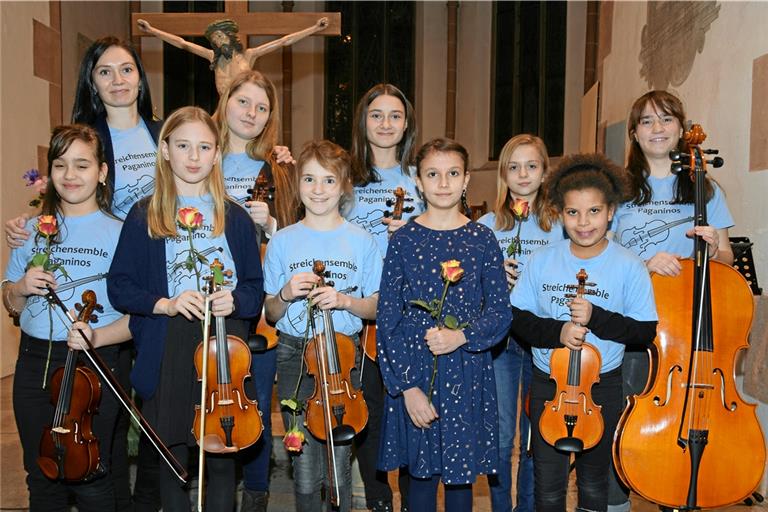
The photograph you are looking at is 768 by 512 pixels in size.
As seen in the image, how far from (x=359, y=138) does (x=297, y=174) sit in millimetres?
566

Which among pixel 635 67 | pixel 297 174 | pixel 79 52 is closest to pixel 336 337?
pixel 297 174

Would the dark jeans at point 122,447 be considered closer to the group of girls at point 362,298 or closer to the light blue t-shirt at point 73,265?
the group of girls at point 362,298

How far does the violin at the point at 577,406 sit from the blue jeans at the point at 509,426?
41 centimetres

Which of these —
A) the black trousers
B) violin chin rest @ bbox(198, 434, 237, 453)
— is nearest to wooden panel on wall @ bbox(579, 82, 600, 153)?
the black trousers

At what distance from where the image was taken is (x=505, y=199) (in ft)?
10.0

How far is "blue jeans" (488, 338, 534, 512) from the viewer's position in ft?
9.27

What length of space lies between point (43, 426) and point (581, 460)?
192 centimetres

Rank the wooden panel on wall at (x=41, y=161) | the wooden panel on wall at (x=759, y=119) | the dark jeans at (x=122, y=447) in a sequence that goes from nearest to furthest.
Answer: the dark jeans at (x=122, y=447), the wooden panel on wall at (x=759, y=119), the wooden panel on wall at (x=41, y=161)

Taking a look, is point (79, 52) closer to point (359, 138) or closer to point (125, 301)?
point (359, 138)

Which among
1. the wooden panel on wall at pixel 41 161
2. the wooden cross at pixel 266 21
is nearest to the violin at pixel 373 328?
the wooden cross at pixel 266 21

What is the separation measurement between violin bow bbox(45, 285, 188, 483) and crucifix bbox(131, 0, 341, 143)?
2.63 meters

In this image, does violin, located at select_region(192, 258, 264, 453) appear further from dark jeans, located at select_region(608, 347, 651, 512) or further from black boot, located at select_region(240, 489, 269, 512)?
dark jeans, located at select_region(608, 347, 651, 512)

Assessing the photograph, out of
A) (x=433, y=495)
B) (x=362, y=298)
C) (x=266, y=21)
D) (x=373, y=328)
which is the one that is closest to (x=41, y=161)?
(x=266, y=21)

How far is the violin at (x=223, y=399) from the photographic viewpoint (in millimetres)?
2260
